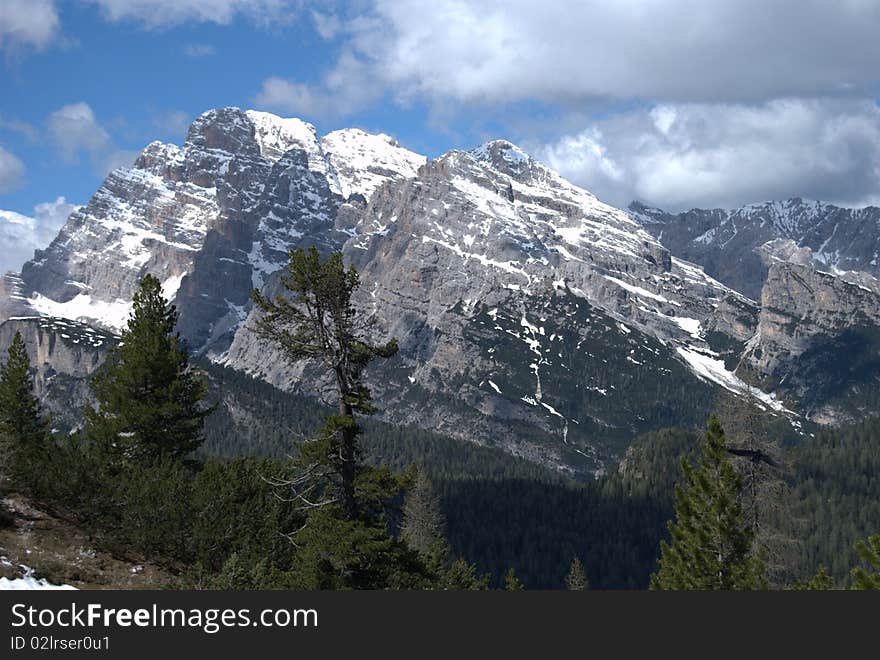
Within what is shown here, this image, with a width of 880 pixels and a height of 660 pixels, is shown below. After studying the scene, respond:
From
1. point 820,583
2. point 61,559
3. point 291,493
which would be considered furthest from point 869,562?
point 61,559

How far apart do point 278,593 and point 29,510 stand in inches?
774

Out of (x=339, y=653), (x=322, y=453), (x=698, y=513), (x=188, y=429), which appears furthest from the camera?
(x=188, y=429)

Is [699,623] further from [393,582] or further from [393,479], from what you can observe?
[393,582]

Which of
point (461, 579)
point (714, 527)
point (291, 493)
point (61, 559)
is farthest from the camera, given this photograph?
point (461, 579)

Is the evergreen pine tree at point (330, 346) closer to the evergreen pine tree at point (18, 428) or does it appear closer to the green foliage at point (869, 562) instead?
the evergreen pine tree at point (18, 428)

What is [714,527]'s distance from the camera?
132 ft

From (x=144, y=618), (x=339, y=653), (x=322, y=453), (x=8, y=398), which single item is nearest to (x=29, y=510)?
(x=322, y=453)

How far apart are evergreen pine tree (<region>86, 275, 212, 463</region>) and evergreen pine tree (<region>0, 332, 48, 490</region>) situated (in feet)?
13.3

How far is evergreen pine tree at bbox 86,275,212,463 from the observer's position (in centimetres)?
5475

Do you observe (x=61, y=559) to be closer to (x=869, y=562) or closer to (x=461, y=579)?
(x=869, y=562)

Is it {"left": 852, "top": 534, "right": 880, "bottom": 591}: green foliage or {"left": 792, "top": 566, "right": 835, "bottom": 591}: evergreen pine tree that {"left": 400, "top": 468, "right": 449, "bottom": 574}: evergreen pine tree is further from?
{"left": 852, "top": 534, "right": 880, "bottom": 591}: green foliage

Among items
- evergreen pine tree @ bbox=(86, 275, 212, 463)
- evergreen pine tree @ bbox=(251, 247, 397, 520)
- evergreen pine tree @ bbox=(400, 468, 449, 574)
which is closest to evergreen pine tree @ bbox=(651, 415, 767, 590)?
evergreen pine tree @ bbox=(251, 247, 397, 520)

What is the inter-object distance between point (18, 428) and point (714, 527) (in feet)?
126

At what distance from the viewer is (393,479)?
111 feet
